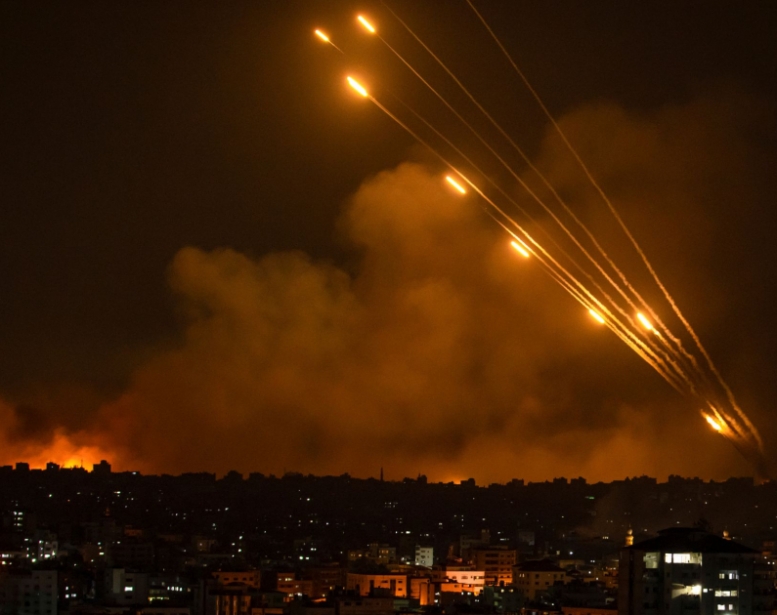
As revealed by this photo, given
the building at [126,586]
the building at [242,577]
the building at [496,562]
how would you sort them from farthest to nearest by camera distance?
1. the building at [496,562]
2. the building at [242,577]
3. the building at [126,586]

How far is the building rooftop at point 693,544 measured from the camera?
20.0 meters

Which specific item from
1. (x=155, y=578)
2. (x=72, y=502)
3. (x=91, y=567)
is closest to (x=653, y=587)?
(x=155, y=578)

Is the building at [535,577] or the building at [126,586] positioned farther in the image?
the building at [535,577]

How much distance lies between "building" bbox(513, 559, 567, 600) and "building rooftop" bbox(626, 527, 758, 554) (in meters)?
11.8

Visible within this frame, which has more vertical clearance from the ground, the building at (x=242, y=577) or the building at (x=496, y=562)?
the building at (x=496, y=562)

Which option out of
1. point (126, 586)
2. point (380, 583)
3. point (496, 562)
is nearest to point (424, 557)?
point (496, 562)

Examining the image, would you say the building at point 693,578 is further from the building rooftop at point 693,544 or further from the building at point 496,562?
the building at point 496,562

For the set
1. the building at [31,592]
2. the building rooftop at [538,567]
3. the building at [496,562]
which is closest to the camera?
the building at [31,592]

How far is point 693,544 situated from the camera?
20.1 m

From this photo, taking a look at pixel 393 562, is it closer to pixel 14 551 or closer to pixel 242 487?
pixel 14 551

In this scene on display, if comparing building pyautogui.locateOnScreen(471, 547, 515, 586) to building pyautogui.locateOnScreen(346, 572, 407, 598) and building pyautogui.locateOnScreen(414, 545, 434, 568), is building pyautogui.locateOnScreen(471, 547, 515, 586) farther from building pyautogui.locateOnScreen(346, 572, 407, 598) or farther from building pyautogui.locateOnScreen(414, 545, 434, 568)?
building pyautogui.locateOnScreen(414, 545, 434, 568)

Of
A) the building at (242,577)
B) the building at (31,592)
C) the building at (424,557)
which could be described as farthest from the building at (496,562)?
the building at (31,592)

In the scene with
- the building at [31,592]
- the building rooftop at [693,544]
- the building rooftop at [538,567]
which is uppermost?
the building rooftop at [693,544]

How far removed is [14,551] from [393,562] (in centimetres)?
915
